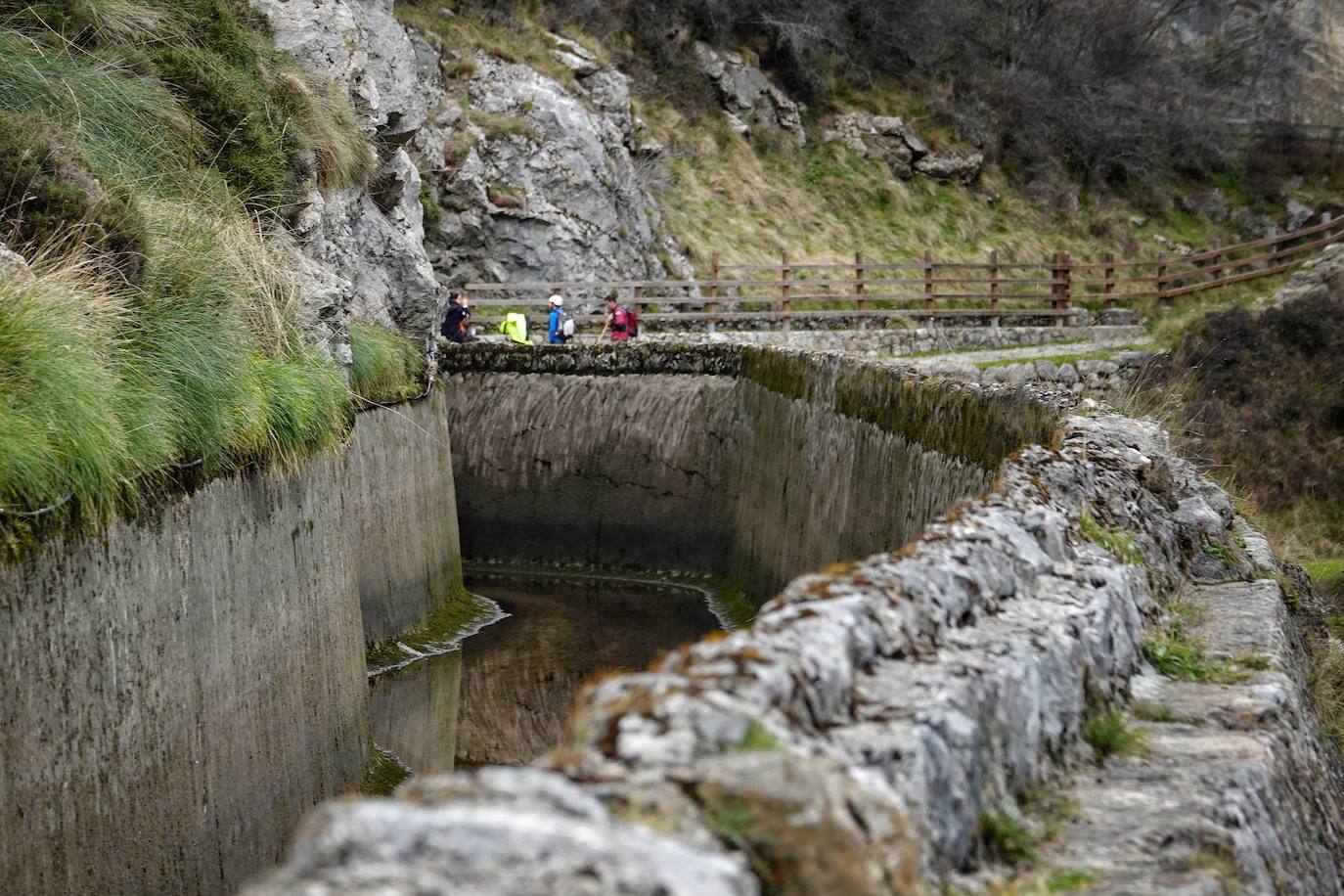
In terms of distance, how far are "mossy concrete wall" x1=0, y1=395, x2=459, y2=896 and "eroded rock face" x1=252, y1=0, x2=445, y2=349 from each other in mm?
3765

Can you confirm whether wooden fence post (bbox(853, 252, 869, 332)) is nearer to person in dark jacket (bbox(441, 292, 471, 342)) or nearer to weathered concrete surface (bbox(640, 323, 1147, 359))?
weathered concrete surface (bbox(640, 323, 1147, 359))

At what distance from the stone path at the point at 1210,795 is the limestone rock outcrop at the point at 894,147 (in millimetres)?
36459

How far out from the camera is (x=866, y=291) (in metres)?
33.8

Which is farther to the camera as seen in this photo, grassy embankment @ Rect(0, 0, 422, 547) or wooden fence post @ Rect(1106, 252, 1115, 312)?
wooden fence post @ Rect(1106, 252, 1115, 312)

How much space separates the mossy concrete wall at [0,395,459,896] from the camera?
6492 millimetres

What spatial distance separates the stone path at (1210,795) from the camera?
11.7 feet

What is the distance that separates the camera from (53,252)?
8.92m

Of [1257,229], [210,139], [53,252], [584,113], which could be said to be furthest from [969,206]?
[53,252]

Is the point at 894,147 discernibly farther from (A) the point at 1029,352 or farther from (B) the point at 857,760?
(B) the point at 857,760

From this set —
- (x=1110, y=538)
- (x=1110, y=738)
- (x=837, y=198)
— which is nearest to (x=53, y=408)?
(x=1110, y=538)

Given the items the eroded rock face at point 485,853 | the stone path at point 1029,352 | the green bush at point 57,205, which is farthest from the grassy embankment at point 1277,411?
the eroded rock face at point 485,853

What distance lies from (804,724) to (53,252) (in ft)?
23.6

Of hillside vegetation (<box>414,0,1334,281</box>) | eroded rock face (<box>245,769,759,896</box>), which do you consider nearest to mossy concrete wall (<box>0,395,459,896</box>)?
eroded rock face (<box>245,769,759,896</box>)

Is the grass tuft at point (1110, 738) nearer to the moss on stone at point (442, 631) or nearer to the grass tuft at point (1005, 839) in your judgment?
the grass tuft at point (1005, 839)
